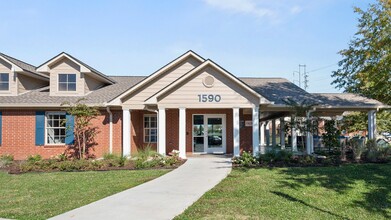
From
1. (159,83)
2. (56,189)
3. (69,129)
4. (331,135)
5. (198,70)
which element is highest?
(198,70)

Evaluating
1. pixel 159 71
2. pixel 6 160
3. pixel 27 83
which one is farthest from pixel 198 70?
pixel 27 83

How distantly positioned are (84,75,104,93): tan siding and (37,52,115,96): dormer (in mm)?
141

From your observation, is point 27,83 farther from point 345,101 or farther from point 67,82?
point 345,101

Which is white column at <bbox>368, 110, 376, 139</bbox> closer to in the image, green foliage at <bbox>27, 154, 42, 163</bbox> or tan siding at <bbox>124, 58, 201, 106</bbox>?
tan siding at <bbox>124, 58, 201, 106</bbox>

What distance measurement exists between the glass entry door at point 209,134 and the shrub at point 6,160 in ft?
29.2

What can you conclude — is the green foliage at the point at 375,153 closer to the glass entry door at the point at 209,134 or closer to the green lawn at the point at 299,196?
the green lawn at the point at 299,196

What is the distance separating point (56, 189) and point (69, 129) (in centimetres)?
769

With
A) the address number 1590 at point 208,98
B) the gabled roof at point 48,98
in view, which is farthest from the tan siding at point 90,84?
the address number 1590 at point 208,98

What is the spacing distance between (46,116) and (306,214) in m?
14.4

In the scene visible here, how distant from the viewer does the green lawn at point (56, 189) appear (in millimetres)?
7170

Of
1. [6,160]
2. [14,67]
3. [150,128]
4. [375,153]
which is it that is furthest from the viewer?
[150,128]

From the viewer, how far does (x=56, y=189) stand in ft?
30.9

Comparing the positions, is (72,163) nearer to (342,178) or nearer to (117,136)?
(117,136)

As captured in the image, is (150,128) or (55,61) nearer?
(55,61)
